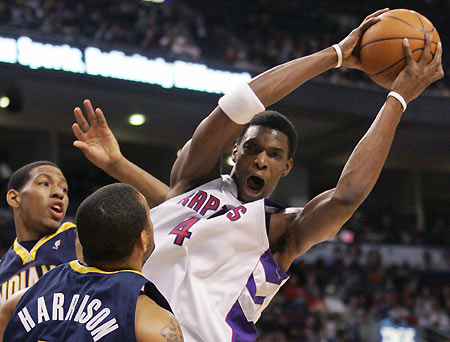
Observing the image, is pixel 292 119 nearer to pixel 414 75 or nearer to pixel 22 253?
pixel 22 253

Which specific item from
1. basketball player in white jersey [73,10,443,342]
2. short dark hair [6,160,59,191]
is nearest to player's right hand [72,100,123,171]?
basketball player in white jersey [73,10,443,342]

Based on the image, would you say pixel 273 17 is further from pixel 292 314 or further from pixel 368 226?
pixel 292 314

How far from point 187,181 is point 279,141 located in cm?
42

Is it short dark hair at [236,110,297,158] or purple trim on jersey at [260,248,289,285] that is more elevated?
short dark hair at [236,110,297,158]

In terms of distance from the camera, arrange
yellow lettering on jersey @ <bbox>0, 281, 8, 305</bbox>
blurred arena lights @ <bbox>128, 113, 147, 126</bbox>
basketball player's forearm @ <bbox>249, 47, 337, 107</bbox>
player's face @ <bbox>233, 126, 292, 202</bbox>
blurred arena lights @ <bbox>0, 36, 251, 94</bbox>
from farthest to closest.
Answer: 1. blurred arena lights @ <bbox>128, 113, 147, 126</bbox>
2. blurred arena lights @ <bbox>0, 36, 251, 94</bbox>
3. yellow lettering on jersey @ <bbox>0, 281, 8, 305</bbox>
4. player's face @ <bbox>233, 126, 292, 202</bbox>
5. basketball player's forearm @ <bbox>249, 47, 337, 107</bbox>

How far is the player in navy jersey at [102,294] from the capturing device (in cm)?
180

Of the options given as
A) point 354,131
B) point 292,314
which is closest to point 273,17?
point 354,131

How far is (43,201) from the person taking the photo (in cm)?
331

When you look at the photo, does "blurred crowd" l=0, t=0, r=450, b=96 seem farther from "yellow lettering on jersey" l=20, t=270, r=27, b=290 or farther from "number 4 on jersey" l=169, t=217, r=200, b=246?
"number 4 on jersey" l=169, t=217, r=200, b=246

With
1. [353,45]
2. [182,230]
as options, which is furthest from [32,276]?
[353,45]

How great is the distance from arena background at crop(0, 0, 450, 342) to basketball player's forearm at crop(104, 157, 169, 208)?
687cm

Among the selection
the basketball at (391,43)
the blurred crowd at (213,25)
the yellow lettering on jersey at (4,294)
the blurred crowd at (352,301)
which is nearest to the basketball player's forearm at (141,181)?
the yellow lettering on jersey at (4,294)

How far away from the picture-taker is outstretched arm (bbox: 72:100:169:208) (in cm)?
294

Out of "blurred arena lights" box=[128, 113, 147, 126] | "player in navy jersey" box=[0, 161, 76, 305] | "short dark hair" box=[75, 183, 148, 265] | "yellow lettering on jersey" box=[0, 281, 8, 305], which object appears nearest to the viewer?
"short dark hair" box=[75, 183, 148, 265]
